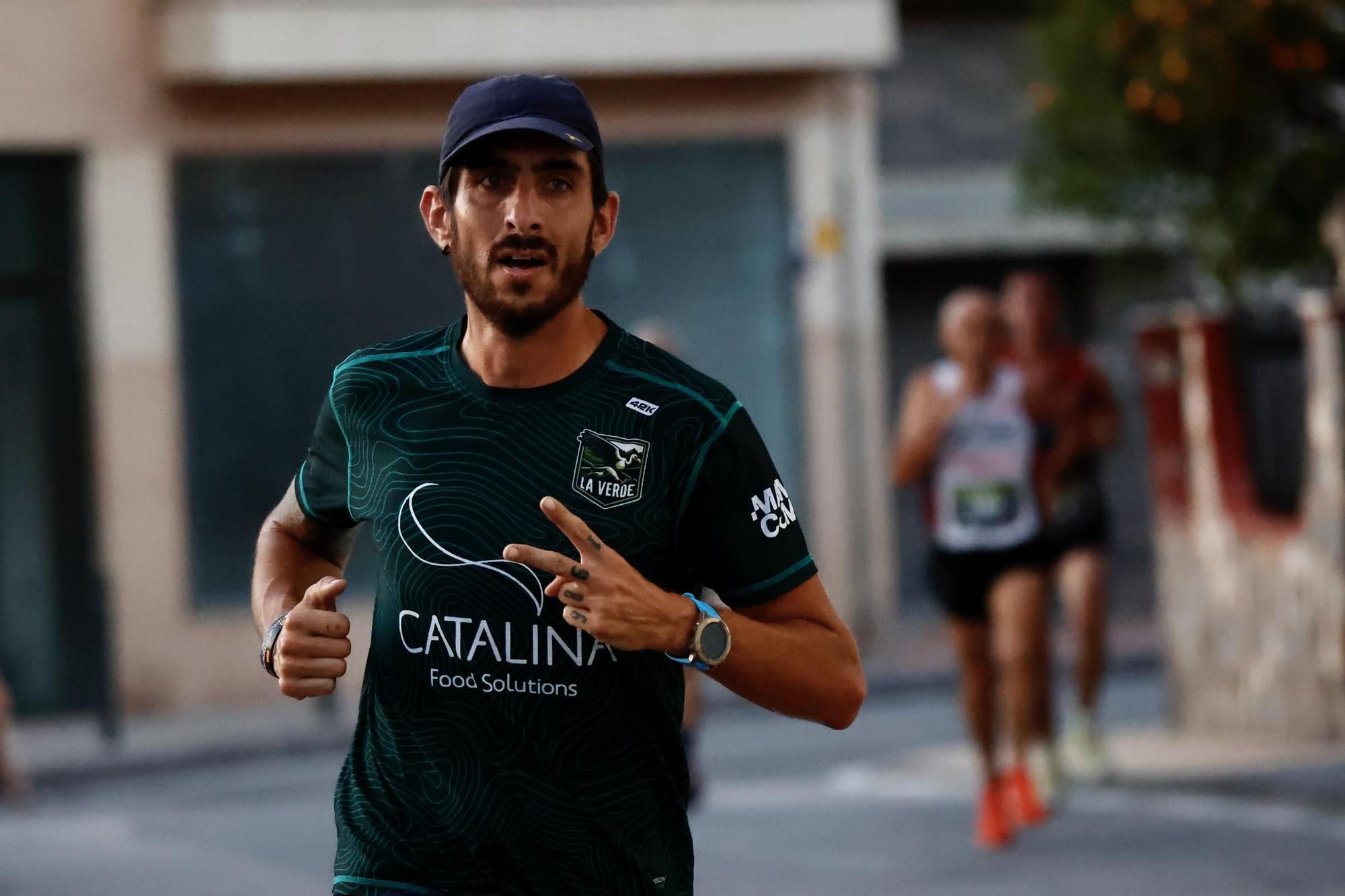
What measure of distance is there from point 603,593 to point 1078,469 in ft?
27.9

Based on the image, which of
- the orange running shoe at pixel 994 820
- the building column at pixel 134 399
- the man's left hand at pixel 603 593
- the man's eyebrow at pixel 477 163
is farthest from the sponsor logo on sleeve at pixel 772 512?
the building column at pixel 134 399

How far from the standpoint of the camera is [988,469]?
10.3m

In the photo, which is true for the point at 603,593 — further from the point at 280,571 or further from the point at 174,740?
the point at 174,740

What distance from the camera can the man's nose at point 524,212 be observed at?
3.84 metres

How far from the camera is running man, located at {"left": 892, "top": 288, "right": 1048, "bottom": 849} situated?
10203 mm

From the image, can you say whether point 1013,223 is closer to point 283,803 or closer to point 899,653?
point 899,653

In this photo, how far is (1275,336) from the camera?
13.1 m

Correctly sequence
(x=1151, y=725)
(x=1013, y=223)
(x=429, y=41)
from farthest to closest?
(x=1013, y=223) < (x=429, y=41) < (x=1151, y=725)

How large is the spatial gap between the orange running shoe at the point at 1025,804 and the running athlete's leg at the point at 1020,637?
55 mm

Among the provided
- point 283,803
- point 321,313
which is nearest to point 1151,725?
point 283,803

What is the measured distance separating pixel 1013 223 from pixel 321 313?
7982 millimetres

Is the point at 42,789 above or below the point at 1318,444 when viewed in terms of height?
below

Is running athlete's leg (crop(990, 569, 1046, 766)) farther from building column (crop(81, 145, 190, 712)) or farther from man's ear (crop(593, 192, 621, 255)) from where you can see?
building column (crop(81, 145, 190, 712))

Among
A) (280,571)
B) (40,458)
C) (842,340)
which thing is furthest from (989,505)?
(842,340)
